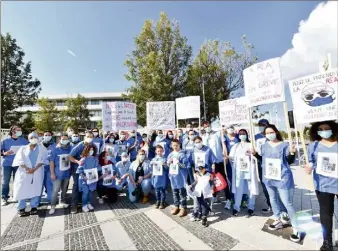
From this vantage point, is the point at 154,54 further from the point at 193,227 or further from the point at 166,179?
the point at 193,227

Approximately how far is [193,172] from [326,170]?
2618mm

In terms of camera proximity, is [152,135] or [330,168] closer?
[330,168]

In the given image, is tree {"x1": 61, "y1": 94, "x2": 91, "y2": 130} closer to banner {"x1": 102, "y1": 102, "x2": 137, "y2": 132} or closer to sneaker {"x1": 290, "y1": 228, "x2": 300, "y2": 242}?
banner {"x1": 102, "y1": 102, "x2": 137, "y2": 132}

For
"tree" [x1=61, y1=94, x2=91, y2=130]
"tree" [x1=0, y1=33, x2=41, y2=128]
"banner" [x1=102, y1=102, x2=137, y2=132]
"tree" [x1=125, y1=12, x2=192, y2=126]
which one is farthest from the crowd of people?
"tree" [x1=61, y1=94, x2=91, y2=130]

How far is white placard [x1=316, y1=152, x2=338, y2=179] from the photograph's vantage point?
134 inches

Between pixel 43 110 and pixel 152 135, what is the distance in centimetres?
2969

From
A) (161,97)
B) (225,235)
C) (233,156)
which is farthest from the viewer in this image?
(161,97)

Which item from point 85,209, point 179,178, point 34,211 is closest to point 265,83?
point 179,178

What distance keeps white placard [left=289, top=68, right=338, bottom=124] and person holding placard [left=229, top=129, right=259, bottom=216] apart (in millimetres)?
1332

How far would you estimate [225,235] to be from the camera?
13.5 ft

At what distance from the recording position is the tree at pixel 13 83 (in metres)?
20.0

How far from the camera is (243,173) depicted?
5043 mm

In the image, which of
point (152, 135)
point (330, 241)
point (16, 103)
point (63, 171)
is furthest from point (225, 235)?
point (16, 103)

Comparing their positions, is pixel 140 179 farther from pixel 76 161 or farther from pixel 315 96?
pixel 315 96
